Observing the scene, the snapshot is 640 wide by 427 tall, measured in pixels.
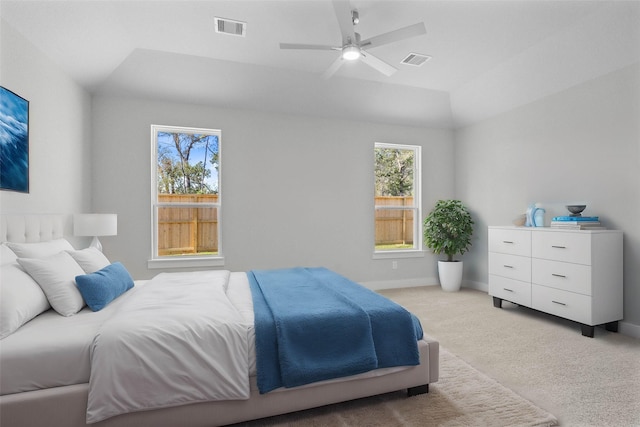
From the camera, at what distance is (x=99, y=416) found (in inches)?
60.7

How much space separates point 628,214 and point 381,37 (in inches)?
114

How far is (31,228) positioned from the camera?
2652 millimetres

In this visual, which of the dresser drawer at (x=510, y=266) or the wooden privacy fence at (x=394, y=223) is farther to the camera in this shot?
the wooden privacy fence at (x=394, y=223)

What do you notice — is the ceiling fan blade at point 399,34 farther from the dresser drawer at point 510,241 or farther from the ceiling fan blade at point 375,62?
the dresser drawer at point 510,241

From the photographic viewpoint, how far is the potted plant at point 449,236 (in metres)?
4.94

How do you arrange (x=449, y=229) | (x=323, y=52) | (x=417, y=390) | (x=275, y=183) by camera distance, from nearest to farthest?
(x=417, y=390)
(x=323, y=52)
(x=275, y=183)
(x=449, y=229)

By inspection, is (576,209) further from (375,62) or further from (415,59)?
(375,62)

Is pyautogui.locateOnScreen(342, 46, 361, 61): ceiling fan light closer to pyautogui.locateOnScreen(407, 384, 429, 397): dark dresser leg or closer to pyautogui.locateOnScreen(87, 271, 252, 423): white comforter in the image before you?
pyautogui.locateOnScreen(87, 271, 252, 423): white comforter

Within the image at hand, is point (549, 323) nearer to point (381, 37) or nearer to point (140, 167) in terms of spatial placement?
point (381, 37)

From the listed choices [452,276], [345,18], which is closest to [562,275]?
[452,276]

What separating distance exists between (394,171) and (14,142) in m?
4.51

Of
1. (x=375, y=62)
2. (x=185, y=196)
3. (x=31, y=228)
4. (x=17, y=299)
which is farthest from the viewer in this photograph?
(x=185, y=196)

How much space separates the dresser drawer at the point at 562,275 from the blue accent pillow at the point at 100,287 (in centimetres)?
396

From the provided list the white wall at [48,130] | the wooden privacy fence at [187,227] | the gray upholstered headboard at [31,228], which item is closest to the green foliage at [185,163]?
the wooden privacy fence at [187,227]
